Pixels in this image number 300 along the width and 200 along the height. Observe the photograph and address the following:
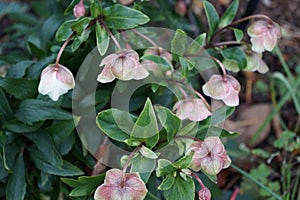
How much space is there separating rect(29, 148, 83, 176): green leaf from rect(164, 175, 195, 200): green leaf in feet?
0.83

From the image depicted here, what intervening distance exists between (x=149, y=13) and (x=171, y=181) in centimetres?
62

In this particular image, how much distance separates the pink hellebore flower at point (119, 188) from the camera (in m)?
1.02

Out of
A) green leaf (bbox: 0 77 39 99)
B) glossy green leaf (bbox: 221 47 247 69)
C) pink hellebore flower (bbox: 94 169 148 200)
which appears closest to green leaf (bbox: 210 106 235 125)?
glossy green leaf (bbox: 221 47 247 69)

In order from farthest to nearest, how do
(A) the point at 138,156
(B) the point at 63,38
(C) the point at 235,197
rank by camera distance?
(C) the point at 235,197
(B) the point at 63,38
(A) the point at 138,156

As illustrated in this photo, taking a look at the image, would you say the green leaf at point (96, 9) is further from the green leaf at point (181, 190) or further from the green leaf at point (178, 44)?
the green leaf at point (181, 190)

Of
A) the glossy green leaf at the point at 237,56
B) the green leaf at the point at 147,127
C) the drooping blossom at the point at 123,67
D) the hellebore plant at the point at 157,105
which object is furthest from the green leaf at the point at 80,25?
the glossy green leaf at the point at 237,56

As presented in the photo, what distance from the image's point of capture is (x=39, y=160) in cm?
132

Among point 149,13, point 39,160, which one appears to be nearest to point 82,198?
point 39,160

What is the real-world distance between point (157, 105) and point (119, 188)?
0.87 feet

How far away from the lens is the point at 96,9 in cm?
119

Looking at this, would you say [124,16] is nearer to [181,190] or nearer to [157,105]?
[157,105]

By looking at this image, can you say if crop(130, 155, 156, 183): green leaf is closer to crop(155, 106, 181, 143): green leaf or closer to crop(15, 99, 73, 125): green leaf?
crop(155, 106, 181, 143): green leaf

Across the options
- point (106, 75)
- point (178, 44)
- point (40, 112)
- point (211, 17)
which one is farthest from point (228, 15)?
point (40, 112)

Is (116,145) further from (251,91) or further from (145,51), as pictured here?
(251,91)
